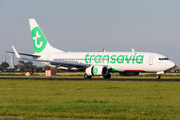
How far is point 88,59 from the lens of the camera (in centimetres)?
5141

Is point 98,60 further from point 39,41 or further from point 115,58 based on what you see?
point 39,41

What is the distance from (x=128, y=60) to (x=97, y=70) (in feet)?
16.1

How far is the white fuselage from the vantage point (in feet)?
149

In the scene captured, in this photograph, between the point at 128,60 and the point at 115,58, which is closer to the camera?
the point at 128,60

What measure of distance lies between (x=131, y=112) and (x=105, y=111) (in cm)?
124

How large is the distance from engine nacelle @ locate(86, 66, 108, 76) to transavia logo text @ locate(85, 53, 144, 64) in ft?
5.89

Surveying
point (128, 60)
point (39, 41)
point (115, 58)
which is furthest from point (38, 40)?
point (128, 60)

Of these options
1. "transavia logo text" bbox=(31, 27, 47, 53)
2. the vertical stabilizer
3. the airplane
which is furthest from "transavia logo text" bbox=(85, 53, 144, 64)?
"transavia logo text" bbox=(31, 27, 47, 53)

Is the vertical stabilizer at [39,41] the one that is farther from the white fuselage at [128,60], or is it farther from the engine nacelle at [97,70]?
the engine nacelle at [97,70]

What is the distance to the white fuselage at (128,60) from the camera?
45.4m

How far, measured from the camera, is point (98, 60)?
5009 centimetres

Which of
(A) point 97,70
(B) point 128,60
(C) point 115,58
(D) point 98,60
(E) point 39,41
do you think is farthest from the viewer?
(E) point 39,41

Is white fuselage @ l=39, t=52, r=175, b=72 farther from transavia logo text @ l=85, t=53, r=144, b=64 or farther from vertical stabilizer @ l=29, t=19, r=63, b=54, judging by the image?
vertical stabilizer @ l=29, t=19, r=63, b=54

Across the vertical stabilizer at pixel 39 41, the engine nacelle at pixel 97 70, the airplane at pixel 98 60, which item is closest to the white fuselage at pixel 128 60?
the airplane at pixel 98 60
